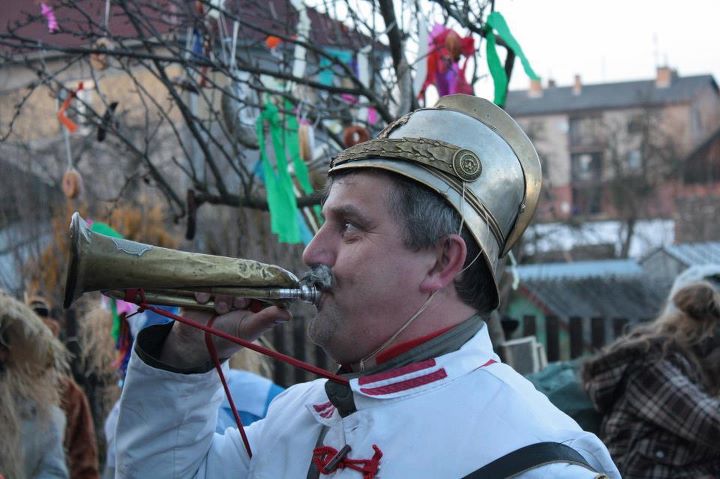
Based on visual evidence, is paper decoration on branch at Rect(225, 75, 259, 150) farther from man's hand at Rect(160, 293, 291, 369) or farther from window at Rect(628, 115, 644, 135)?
window at Rect(628, 115, 644, 135)

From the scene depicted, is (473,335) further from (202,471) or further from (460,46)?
(460,46)

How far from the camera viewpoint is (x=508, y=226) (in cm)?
185

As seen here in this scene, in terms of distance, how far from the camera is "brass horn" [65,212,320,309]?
5.34 feet

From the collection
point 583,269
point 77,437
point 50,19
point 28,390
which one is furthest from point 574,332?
point 583,269

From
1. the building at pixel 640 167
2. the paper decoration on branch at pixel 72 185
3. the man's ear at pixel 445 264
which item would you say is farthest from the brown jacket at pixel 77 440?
the building at pixel 640 167

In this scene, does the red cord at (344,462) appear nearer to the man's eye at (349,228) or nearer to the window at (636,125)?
the man's eye at (349,228)

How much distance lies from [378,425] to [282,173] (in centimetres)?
257

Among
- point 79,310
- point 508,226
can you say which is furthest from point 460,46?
point 79,310

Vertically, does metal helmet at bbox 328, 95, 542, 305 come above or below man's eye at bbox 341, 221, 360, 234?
above

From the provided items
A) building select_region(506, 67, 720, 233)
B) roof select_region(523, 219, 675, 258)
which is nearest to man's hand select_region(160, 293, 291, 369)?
building select_region(506, 67, 720, 233)

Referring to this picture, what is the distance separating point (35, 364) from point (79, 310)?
14.6 ft

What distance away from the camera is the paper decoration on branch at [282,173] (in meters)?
3.91

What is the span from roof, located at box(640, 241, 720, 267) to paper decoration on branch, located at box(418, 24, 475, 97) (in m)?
8.82

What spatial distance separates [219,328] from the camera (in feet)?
5.98
